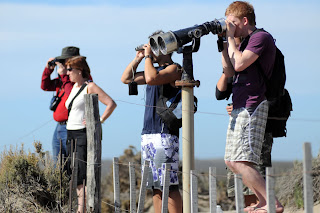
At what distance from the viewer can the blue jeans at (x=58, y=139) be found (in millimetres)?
7929

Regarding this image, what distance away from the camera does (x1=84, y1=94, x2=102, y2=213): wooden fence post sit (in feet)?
21.8

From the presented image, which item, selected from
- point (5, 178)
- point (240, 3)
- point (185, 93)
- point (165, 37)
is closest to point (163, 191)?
point (185, 93)

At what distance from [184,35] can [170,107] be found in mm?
958

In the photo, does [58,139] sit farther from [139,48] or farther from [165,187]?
[165,187]

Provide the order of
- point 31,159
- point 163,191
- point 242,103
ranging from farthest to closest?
point 31,159 → point 163,191 → point 242,103

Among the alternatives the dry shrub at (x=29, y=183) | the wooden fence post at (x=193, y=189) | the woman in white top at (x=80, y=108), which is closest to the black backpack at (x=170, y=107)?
the wooden fence post at (x=193, y=189)

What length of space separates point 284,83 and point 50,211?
3.42m

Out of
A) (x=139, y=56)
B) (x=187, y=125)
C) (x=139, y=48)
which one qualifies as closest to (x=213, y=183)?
(x=187, y=125)

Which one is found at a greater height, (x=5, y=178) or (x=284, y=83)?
(x=284, y=83)

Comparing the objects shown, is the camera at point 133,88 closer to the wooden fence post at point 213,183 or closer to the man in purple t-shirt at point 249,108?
the man in purple t-shirt at point 249,108

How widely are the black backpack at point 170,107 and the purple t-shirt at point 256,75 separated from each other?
96 centimetres

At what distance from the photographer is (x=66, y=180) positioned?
767cm

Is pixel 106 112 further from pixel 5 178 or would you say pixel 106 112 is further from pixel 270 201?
pixel 270 201

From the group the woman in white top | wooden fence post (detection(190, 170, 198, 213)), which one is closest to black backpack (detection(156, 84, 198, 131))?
wooden fence post (detection(190, 170, 198, 213))
